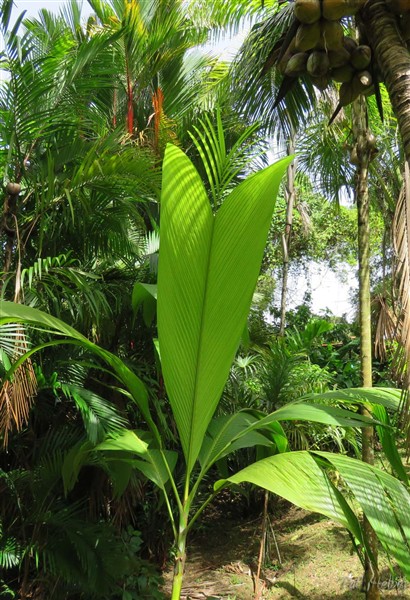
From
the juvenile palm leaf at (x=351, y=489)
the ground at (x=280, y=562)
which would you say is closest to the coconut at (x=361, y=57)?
the juvenile palm leaf at (x=351, y=489)

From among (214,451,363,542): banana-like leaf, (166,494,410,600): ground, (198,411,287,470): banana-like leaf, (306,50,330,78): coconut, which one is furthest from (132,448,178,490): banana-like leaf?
(166,494,410,600): ground

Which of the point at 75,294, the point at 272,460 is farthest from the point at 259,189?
the point at 75,294

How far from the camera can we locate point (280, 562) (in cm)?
505

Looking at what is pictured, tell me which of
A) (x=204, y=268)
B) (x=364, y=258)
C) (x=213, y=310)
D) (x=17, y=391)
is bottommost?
(x=17, y=391)

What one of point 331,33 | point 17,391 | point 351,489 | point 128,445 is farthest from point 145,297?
point 351,489

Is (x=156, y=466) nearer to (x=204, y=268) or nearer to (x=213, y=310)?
(x=213, y=310)

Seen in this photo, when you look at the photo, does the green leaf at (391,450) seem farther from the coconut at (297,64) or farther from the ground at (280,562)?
the ground at (280,562)

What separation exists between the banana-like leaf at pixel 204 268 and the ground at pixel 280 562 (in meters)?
3.19

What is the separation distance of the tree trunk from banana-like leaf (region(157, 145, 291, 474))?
73 centimetres

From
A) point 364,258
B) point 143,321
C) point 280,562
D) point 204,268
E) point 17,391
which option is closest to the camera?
point 204,268

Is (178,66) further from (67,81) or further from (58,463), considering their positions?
(58,463)

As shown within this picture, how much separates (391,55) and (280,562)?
447 cm

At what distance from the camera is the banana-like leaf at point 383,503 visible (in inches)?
56.9

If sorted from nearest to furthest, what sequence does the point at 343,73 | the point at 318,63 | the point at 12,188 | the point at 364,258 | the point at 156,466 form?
the point at 156,466
the point at 318,63
the point at 343,73
the point at 12,188
the point at 364,258
